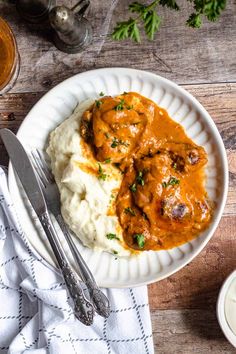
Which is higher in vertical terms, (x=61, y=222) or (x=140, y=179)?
(x=140, y=179)

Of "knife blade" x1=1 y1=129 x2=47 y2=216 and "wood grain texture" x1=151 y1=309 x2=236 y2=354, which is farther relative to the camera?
"wood grain texture" x1=151 y1=309 x2=236 y2=354

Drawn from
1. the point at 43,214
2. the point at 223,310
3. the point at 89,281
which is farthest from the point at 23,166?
the point at 223,310

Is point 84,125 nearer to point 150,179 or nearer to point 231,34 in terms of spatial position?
point 150,179

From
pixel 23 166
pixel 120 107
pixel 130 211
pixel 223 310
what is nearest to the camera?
pixel 120 107

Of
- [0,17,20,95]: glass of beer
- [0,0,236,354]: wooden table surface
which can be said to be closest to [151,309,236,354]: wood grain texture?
[0,0,236,354]: wooden table surface

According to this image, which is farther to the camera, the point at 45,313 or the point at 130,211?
the point at 45,313

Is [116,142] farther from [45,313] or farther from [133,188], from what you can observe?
[45,313]

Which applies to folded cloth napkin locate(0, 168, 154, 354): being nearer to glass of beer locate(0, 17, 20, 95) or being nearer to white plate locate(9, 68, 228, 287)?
white plate locate(9, 68, 228, 287)
